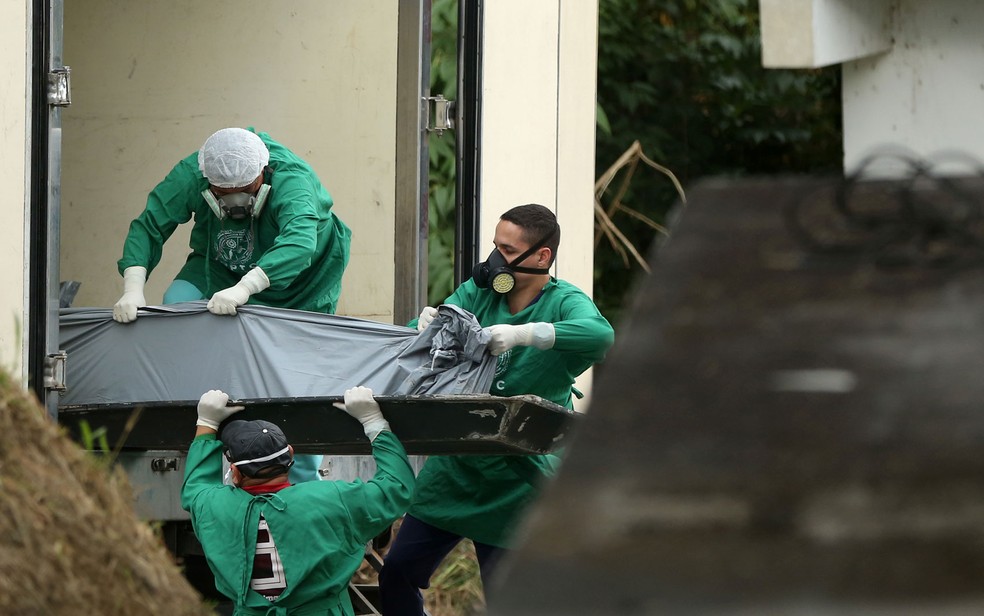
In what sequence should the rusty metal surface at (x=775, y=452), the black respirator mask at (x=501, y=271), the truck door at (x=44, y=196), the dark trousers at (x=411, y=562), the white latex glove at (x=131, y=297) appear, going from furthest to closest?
the white latex glove at (x=131, y=297) → the dark trousers at (x=411, y=562) → the black respirator mask at (x=501, y=271) → the truck door at (x=44, y=196) → the rusty metal surface at (x=775, y=452)

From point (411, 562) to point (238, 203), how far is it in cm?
148

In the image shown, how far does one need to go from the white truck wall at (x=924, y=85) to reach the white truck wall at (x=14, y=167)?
312cm

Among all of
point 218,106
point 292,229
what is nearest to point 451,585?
point 292,229

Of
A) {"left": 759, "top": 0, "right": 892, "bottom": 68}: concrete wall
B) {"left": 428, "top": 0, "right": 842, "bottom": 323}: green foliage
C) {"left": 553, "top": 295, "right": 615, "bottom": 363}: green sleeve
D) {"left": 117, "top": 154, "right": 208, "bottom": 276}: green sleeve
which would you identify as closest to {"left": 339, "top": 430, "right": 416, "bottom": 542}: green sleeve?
{"left": 553, "top": 295, "right": 615, "bottom": 363}: green sleeve

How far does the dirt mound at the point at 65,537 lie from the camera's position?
2.15 metres

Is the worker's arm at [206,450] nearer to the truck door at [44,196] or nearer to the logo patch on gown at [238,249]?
the truck door at [44,196]

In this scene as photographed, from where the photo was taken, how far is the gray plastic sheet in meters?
5.09

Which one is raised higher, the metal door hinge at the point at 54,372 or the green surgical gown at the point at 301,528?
the metal door hinge at the point at 54,372

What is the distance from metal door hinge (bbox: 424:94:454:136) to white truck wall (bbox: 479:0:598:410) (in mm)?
141

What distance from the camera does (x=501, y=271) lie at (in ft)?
15.4

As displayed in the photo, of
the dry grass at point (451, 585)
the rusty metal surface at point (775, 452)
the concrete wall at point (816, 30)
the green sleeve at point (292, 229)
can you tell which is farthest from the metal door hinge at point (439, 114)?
the rusty metal surface at point (775, 452)

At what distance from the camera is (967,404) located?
65.3 inches

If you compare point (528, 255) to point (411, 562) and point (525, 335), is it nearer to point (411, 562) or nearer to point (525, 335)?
point (525, 335)

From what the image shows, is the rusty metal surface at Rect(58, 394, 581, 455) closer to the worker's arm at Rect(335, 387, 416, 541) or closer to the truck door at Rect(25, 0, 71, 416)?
the worker's arm at Rect(335, 387, 416, 541)
